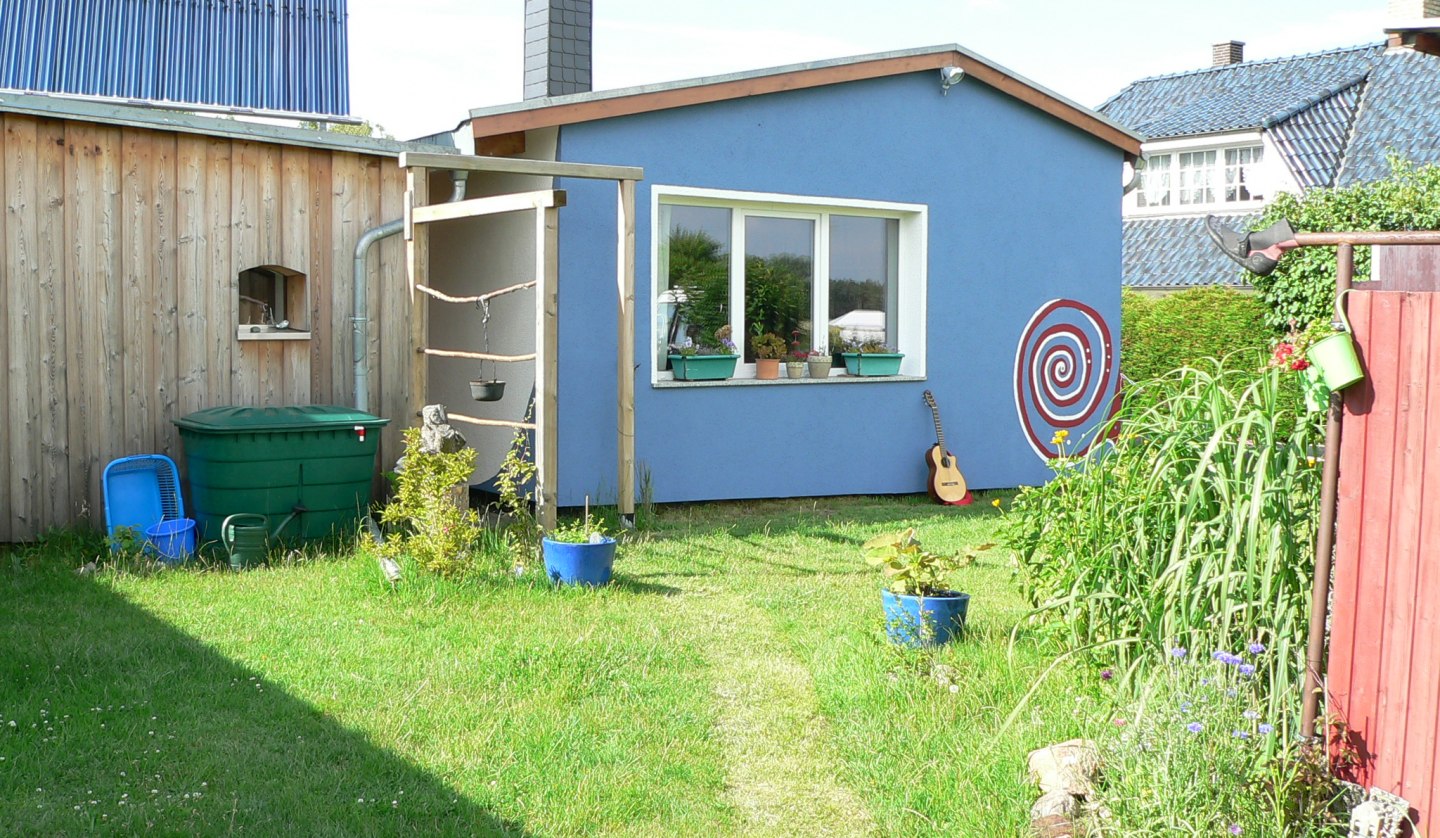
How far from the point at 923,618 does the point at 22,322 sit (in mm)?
5340

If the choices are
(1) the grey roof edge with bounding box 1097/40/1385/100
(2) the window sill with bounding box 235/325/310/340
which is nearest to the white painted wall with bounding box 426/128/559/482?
(2) the window sill with bounding box 235/325/310/340

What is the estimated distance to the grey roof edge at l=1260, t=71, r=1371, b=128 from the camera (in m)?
21.2

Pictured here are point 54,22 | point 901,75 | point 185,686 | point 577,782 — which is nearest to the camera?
point 577,782

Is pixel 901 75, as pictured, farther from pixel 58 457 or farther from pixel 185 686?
pixel 185 686

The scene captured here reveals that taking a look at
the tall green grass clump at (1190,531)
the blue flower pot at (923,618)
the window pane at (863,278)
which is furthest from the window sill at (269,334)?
the tall green grass clump at (1190,531)

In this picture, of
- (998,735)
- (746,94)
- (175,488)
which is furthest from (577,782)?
(746,94)

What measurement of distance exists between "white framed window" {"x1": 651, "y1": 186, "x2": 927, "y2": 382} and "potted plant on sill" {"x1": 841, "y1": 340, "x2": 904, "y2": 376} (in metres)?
0.10

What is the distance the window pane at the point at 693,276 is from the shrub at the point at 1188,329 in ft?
26.9

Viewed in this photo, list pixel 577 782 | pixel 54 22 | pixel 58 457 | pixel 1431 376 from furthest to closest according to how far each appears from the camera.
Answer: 1. pixel 54 22
2. pixel 58 457
3. pixel 577 782
4. pixel 1431 376

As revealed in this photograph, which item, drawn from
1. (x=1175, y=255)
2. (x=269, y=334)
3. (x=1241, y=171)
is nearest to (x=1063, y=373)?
(x=269, y=334)

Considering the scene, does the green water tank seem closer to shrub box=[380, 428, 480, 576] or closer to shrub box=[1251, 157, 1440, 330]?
shrub box=[380, 428, 480, 576]

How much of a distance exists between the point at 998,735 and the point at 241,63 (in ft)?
24.1

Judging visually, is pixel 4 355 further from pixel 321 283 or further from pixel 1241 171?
pixel 1241 171

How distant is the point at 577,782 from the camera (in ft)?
14.3
